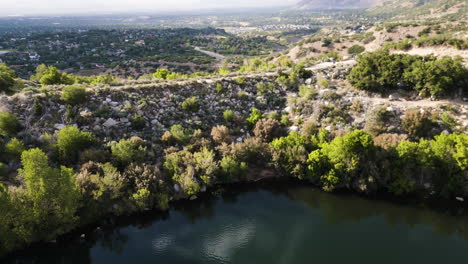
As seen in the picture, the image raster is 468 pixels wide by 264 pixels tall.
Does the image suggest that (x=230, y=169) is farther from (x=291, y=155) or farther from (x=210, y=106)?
(x=210, y=106)

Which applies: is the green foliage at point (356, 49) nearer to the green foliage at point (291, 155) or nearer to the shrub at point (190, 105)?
the green foliage at point (291, 155)

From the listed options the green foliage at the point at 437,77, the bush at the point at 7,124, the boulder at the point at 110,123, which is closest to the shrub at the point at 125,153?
the boulder at the point at 110,123

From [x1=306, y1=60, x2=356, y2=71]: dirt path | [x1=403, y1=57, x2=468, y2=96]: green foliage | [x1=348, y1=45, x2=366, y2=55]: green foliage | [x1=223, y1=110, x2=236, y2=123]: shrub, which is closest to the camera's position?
[x1=403, y1=57, x2=468, y2=96]: green foliage

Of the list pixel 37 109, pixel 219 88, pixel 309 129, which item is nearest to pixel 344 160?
pixel 309 129

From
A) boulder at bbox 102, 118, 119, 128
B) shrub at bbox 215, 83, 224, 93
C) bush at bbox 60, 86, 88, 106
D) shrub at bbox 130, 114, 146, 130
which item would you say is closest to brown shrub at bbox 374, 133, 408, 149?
shrub at bbox 215, 83, 224, 93

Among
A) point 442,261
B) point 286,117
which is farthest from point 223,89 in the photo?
point 442,261

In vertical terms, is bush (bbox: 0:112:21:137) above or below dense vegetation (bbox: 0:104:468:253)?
above

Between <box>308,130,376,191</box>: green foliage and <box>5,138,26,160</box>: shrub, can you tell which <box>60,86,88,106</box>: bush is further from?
<box>308,130,376,191</box>: green foliage
